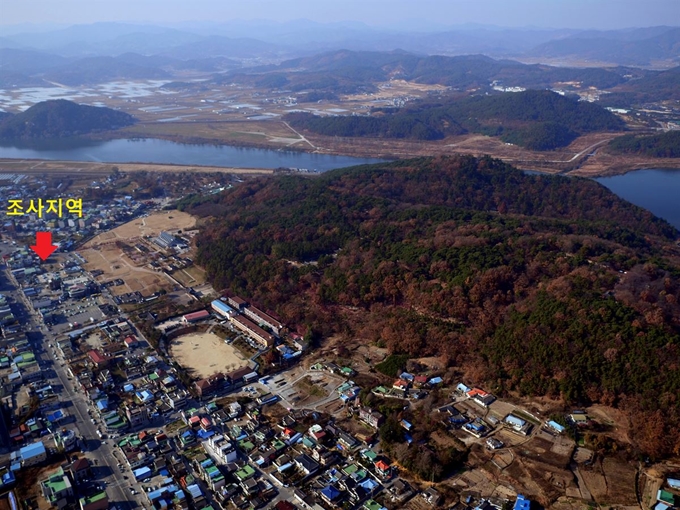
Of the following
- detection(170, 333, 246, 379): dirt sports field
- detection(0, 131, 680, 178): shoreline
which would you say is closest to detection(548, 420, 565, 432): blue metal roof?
detection(170, 333, 246, 379): dirt sports field

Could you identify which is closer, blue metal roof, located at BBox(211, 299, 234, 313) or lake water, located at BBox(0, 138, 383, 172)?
blue metal roof, located at BBox(211, 299, 234, 313)

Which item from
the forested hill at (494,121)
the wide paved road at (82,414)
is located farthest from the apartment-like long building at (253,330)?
the forested hill at (494,121)

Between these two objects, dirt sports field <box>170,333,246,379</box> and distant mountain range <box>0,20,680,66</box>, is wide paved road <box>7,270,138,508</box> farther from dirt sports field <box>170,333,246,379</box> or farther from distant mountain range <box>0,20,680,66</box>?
distant mountain range <box>0,20,680,66</box>

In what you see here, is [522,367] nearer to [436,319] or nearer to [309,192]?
[436,319]

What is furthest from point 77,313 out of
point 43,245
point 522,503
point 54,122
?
point 54,122

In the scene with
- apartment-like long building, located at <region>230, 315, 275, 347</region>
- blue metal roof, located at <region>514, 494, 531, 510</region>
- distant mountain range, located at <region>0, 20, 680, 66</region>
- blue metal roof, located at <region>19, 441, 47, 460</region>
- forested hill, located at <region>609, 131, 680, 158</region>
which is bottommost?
blue metal roof, located at <region>19, 441, 47, 460</region>

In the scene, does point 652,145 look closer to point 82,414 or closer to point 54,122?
point 82,414
